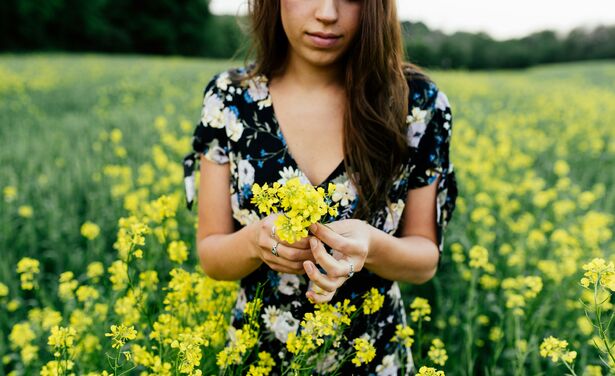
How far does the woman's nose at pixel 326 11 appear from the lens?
1.31 metres

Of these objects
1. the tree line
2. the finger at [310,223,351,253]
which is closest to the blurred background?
the finger at [310,223,351,253]

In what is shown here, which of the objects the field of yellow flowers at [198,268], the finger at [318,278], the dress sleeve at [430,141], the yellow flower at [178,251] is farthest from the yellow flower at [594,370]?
the yellow flower at [178,251]

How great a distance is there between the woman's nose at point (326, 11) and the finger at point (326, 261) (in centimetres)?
58

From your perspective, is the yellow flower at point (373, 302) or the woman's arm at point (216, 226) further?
the woman's arm at point (216, 226)

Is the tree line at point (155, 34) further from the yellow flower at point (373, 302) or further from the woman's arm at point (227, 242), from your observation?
the yellow flower at point (373, 302)

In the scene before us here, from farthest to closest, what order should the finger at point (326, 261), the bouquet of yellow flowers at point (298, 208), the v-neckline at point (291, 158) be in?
the v-neckline at point (291, 158) → the finger at point (326, 261) → the bouquet of yellow flowers at point (298, 208)

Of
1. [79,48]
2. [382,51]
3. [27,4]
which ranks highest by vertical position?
[382,51]

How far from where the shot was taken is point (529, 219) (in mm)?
2928

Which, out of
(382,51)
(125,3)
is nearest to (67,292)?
(382,51)

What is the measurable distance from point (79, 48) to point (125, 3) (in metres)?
6.13

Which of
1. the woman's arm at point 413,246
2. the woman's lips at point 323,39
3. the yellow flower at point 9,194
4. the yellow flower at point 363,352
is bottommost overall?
the yellow flower at point 9,194

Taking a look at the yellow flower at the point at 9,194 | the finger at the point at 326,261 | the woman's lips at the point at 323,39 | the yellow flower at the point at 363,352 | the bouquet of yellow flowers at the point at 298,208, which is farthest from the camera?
the yellow flower at the point at 9,194

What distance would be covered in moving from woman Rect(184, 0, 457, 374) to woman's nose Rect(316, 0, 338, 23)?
34 mm

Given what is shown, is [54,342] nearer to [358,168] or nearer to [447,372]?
[358,168]
